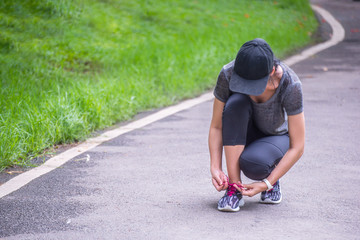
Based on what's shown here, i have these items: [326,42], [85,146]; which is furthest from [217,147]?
[326,42]

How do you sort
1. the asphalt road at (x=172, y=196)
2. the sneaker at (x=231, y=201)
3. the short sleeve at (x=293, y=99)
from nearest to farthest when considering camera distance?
the asphalt road at (x=172, y=196) → the short sleeve at (x=293, y=99) → the sneaker at (x=231, y=201)

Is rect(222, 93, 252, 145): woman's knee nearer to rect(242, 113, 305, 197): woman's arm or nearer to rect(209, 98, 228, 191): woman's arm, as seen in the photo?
rect(209, 98, 228, 191): woman's arm

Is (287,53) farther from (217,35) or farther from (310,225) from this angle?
(310,225)

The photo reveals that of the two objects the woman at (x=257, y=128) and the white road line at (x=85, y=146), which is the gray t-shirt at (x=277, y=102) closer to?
the woman at (x=257, y=128)

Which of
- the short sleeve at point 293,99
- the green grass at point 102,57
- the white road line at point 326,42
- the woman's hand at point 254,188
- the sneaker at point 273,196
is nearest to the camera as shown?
the short sleeve at point 293,99

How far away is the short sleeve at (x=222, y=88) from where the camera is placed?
3951 millimetres

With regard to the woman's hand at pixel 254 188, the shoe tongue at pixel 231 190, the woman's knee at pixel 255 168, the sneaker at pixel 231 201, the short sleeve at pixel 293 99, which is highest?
the short sleeve at pixel 293 99

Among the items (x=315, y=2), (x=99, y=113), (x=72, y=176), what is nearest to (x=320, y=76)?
(x=99, y=113)

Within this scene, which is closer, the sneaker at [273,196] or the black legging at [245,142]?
the black legging at [245,142]

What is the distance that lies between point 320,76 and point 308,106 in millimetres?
2751

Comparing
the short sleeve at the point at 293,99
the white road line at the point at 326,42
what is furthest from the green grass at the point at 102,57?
the short sleeve at the point at 293,99

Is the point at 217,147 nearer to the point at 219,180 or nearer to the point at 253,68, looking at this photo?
the point at 219,180

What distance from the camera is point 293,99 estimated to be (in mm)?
3863

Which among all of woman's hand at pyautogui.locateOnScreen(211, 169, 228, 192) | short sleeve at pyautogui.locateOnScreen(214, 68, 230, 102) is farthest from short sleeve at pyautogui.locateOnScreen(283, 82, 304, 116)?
woman's hand at pyautogui.locateOnScreen(211, 169, 228, 192)
